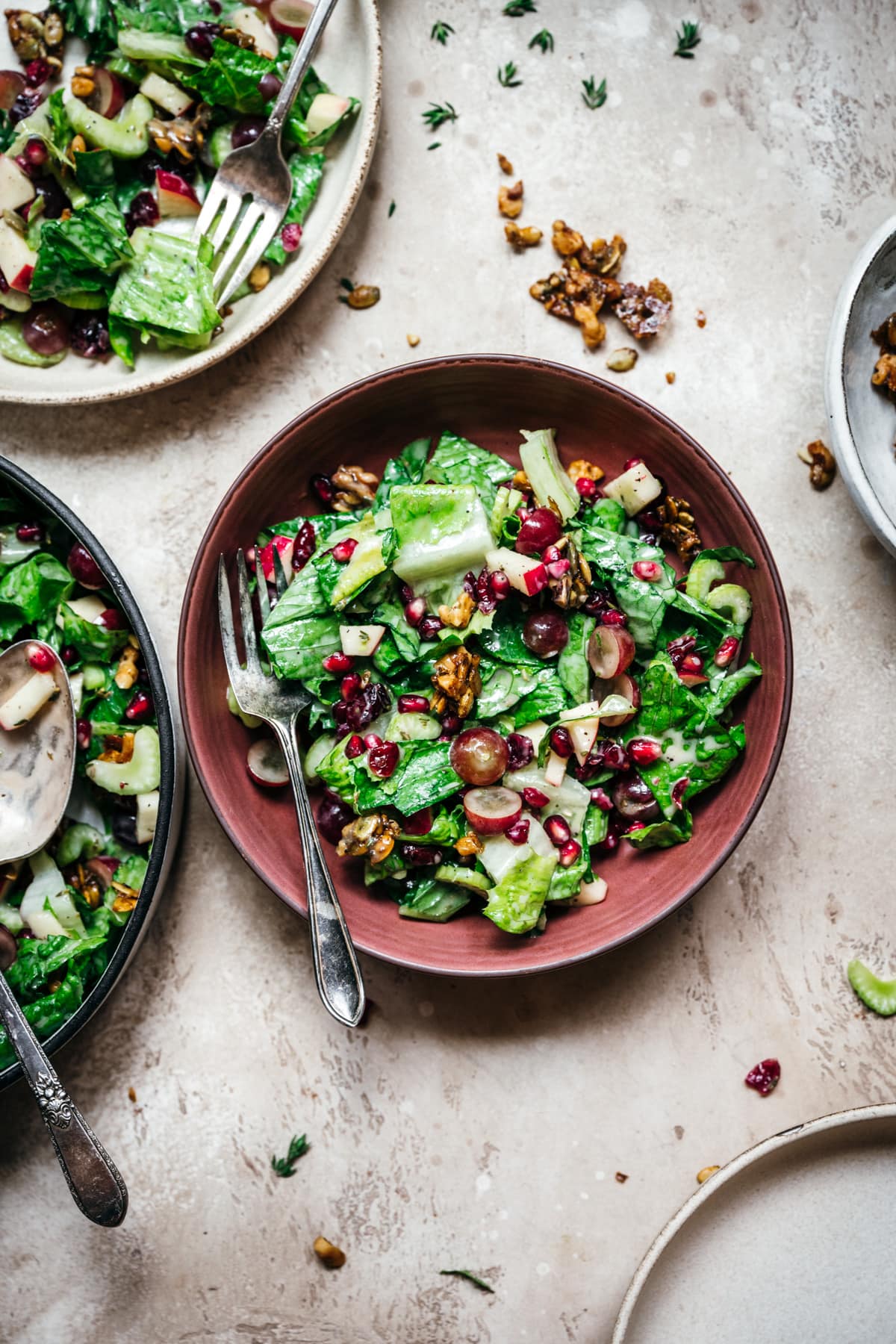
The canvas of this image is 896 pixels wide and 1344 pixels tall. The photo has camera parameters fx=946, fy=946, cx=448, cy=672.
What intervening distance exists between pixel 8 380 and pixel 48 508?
0.49 metres

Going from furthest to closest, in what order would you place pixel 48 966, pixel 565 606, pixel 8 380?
1. pixel 8 380
2. pixel 48 966
3. pixel 565 606

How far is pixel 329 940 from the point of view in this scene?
2350mm

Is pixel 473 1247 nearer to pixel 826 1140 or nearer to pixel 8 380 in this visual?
pixel 826 1140

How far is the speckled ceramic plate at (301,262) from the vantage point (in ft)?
8.49

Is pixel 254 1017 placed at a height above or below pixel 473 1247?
above

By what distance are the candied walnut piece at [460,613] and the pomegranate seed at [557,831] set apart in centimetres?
53

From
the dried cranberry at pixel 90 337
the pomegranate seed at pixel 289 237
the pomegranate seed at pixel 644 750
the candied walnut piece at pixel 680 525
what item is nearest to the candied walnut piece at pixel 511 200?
the pomegranate seed at pixel 289 237

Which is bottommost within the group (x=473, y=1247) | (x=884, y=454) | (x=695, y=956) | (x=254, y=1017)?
(x=473, y=1247)

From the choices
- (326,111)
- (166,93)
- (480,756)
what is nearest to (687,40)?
(326,111)

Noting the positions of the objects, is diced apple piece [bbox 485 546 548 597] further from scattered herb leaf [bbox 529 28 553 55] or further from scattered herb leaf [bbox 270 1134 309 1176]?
scattered herb leaf [bbox 270 1134 309 1176]

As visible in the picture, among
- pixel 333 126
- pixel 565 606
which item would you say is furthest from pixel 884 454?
pixel 333 126

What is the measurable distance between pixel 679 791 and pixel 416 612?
81cm

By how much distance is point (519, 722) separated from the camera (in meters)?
2.42

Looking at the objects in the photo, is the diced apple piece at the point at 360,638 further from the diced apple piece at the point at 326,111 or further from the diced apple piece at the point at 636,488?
the diced apple piece at the point at 326,111
